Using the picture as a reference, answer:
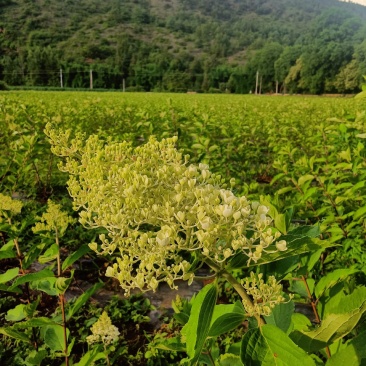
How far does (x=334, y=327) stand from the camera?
97 centimetres

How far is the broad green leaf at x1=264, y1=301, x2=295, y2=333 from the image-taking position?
3.91 feet

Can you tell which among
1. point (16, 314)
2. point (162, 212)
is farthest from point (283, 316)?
point (16, 314)

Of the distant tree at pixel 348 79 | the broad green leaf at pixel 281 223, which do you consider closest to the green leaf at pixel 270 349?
the broad green leaf at pixel 281 223

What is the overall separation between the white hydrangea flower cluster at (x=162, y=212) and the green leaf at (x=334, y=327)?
0.74 feet

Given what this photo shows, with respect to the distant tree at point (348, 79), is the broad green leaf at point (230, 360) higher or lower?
higher

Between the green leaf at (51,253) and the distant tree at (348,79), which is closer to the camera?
the green leaf at (51,253)

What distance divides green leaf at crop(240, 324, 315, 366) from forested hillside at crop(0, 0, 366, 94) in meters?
66.1

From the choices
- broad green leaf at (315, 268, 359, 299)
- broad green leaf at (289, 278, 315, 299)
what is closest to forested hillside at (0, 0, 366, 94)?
broad green leaf at (289, 278, 315, 299)

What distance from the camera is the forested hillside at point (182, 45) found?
246 ft

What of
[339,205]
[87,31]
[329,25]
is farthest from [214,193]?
[329,25]

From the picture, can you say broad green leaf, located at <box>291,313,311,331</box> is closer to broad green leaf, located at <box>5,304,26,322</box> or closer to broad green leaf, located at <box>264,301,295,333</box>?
broad green leaf, located at <box>264,301,295,333</box>

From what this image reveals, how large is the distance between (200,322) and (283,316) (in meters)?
0.40

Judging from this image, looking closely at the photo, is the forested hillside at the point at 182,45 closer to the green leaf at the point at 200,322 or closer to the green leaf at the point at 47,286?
the green leaf at the point at 47,286

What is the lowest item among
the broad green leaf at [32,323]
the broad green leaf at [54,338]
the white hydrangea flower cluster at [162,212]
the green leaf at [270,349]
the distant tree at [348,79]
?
the distant tree at [348,79]
